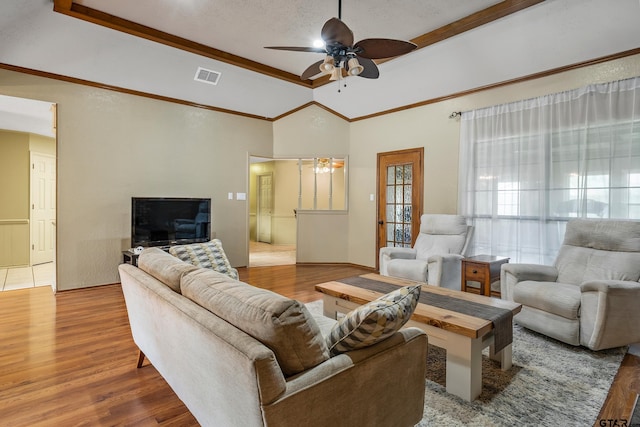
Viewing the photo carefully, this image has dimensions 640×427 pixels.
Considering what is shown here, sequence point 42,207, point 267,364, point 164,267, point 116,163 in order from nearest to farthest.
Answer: point 267,364 < point 164,267 < point 116,163 < point 42,207

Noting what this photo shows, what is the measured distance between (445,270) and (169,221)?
382 centimetres

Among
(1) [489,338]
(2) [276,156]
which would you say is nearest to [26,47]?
(2) [276,156]

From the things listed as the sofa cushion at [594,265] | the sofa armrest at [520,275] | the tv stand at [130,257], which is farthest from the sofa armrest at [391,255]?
the tv stand at [130,257]

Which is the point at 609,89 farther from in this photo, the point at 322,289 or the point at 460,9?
the point at 322,289

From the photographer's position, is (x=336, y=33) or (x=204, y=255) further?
(x=204, y=255)

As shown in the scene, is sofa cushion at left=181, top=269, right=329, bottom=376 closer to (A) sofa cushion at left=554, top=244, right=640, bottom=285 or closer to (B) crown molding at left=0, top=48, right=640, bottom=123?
(A) sofa cushion at left=554, top=244, right=640, bottom=285

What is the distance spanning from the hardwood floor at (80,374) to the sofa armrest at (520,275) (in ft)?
2.88

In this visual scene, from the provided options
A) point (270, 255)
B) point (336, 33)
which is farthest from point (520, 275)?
point (270, 255)

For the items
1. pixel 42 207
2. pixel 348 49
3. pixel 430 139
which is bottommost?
pixel 42 207

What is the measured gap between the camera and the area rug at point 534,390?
1.81 m

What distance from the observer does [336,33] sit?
2484 mm

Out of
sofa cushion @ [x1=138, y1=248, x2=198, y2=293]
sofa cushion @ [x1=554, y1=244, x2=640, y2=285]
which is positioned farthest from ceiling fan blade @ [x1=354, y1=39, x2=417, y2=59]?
sofa cushion @ [x1=554, y1=244, x2=640, y2=285]

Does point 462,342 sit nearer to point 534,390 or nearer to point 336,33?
point 534,390

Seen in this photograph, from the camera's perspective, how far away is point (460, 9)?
3.40 m
